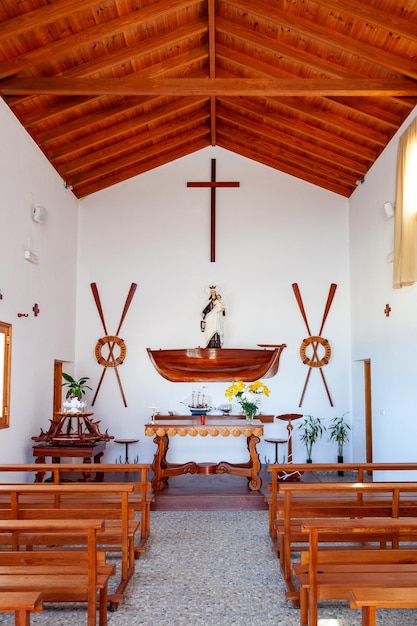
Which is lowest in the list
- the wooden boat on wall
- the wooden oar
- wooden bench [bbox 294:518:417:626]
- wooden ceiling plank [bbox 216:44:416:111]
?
wooden bench [bbox 294:518:417:626]

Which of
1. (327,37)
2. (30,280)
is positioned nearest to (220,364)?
(30,280)

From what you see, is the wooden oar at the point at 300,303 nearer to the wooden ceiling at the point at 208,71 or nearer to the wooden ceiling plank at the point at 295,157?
the wooden ceiling plank at the point at 295,157

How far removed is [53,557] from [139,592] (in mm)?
837

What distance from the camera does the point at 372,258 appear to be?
26.4 ft

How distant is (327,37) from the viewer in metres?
5.81

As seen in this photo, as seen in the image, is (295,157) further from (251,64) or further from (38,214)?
(38,214)

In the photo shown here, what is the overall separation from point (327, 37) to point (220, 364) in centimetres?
483

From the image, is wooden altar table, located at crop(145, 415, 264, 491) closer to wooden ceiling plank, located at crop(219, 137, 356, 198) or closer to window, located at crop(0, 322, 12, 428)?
window, located at crop(0, 322, 12, 428)

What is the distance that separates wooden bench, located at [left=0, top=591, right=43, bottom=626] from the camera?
2.08 metres

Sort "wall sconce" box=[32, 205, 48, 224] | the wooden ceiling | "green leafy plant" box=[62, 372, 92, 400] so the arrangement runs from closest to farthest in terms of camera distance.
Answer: the wooden ceiling
"wall sconce" box=[32, 205, 48, 224]
"green leafy plant" box=[62, 372, 92, 400]

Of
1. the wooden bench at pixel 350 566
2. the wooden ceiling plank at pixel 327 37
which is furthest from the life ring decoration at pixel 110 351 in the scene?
the wooden bench at pixel 350 566

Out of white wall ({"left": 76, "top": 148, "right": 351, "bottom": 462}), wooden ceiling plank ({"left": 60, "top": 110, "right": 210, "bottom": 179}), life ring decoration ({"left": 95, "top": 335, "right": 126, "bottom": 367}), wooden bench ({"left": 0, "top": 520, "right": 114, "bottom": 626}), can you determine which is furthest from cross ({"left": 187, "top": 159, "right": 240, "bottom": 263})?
wooden bench ({"left": 0, "top": 520, "right": 114, "bottom": 626})

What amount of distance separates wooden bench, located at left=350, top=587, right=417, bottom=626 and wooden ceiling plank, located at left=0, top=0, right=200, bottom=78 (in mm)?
5468

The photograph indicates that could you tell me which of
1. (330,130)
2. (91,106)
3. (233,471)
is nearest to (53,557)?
(233,471)
